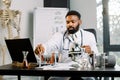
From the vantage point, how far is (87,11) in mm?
4457

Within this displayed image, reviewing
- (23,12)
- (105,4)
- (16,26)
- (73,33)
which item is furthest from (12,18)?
(105,4)

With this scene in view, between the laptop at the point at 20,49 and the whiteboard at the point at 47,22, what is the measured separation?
211cm

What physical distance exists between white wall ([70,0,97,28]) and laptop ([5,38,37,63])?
2.53 metres

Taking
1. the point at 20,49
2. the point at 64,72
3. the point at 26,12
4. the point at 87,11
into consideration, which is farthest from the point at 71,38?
the point at 87,11

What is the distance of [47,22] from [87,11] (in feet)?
2.54

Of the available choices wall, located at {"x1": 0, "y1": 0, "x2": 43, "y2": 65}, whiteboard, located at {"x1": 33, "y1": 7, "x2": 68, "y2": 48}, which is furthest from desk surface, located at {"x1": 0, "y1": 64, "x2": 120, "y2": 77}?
whiteboard, located at {"x1": 33, "y1": 7, "x2": 68, "y2": 48}

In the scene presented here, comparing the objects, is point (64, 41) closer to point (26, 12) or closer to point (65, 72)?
point (65, 72)

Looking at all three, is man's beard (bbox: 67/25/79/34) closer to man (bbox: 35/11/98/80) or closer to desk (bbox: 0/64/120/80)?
man (bbox: 35/11/98/80)

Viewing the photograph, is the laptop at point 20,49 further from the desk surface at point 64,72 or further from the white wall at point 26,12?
the white wall at point 26,12

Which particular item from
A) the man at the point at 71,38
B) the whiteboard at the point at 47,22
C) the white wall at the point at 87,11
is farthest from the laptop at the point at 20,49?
the white wall at the point at 87,11

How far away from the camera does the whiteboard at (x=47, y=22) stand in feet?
13.7

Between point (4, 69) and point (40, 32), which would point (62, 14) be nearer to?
point (40, 32)

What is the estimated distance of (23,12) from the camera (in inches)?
160

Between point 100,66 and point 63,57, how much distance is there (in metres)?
0.72
